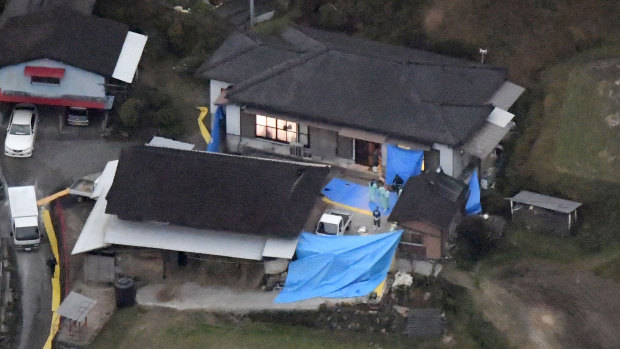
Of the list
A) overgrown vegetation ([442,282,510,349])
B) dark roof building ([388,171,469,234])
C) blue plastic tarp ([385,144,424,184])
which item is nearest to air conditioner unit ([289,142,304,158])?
blue plastic tarp ([385,144,424,184])

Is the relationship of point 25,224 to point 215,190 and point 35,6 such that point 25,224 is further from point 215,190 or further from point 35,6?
point 35,6

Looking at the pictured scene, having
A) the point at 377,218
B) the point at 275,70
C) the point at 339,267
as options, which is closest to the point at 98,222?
the point at 339,267

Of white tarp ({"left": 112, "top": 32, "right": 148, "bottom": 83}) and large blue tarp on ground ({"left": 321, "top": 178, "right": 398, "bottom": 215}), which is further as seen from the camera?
white tarp ({"left": 112, "top": 32, "right": 148, "bottom": 83})

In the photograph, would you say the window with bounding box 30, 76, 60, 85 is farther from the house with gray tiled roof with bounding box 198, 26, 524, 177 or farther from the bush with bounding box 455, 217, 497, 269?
the bush with bounding box 455, 217, 497, 269

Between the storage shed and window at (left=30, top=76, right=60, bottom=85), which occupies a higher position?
window at (left=30, top=76, right=60, bottom=85)

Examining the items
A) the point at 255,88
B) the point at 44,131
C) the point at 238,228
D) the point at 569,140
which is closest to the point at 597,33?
the point at 569,140
